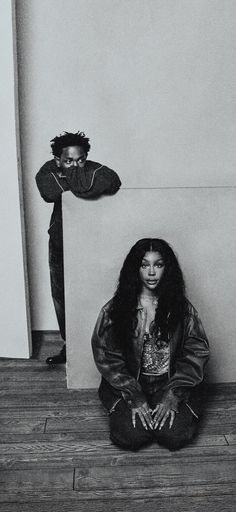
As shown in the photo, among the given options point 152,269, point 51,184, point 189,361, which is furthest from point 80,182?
point 189,361

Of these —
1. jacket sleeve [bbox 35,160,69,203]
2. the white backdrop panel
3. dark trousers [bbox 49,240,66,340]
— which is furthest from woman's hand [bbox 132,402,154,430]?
jacket sleeve [bbox 35,160,69,203]

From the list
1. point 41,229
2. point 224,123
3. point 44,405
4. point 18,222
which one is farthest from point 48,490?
point 224,123

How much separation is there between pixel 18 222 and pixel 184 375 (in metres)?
1.36

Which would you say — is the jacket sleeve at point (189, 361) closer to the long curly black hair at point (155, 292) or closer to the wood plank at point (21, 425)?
the long curly black hair at point (155, 292)

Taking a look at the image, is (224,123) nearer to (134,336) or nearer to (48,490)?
(134,336)

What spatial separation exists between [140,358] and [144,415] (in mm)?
261

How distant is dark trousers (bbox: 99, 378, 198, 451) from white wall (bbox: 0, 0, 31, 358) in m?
1.11

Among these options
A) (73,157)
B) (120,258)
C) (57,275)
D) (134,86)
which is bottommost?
(57,275)

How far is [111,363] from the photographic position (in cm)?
262

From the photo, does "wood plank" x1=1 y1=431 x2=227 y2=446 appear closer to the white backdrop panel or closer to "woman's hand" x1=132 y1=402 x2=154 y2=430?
"woman's hand" x1=132 y1=402 x2=154 y2=430

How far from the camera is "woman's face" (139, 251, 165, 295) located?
2578 millimetres

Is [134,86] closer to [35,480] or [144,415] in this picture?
[144,415]

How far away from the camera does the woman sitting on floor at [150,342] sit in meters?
2.55

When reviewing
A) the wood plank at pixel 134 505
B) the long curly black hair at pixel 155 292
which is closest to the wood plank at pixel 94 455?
the wood plank at pixel 134 505
